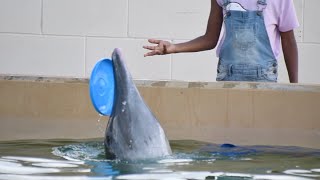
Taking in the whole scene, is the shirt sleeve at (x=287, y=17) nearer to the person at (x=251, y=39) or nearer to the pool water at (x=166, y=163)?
the person at (x=251, y=39)

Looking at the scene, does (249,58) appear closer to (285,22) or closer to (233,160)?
(285,22)

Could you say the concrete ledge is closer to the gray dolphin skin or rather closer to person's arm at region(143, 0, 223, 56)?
person's arm at region(143, 0, 223, 56)

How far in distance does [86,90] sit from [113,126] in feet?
3.15

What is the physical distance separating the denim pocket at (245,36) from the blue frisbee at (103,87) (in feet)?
4.10

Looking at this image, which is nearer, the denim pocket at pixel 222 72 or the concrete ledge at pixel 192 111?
the concrete ledge at pixel 192 111

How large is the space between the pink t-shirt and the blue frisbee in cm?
131

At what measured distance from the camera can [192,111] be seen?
136 inches

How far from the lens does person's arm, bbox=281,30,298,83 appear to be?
391 centimetres

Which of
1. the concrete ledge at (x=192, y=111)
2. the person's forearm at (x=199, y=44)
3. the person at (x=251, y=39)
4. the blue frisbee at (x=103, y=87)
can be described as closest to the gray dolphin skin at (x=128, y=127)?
the blue frisbee at (x=103, y=87)

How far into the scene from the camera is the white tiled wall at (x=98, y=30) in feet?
19.2

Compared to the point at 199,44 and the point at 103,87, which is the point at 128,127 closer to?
the point at 103,87

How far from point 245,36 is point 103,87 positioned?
131 centimetres

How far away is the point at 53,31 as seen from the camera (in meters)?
5.86

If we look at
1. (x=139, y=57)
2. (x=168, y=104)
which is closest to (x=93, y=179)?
(x=168, y=104)
